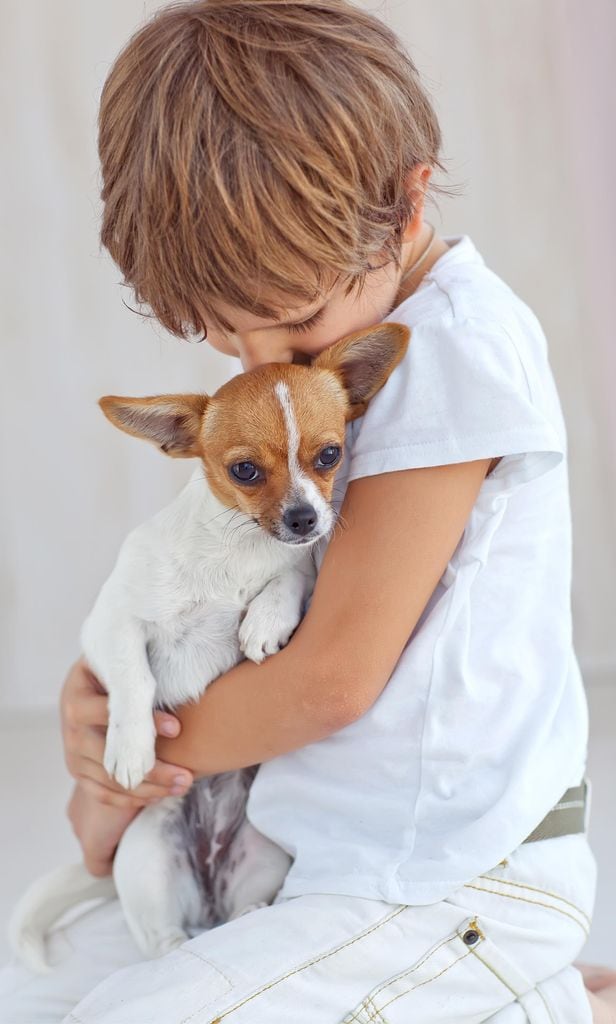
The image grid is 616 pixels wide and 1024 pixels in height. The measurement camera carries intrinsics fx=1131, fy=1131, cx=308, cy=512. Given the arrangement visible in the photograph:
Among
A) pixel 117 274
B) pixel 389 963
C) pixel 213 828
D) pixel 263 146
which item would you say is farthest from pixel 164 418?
pixel 117 274

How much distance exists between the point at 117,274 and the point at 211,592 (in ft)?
4.97

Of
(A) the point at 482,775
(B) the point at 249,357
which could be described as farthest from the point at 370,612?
(B) the point at 249,357

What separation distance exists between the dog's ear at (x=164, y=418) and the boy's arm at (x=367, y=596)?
0.21m

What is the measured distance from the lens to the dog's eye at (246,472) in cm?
123

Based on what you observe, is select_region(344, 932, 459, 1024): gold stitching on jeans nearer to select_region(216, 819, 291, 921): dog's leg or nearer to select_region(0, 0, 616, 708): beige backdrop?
select_region(216, 819, 291, 921): dog's leg

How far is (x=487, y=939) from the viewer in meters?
1.20

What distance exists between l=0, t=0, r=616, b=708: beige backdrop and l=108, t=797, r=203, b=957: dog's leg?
1335 mm

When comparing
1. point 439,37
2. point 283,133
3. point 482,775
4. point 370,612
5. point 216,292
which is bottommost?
point 482,775

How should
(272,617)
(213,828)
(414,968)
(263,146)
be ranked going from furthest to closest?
(213,828) → (272,617) → (414,968) → (263,146)

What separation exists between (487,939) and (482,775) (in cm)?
17

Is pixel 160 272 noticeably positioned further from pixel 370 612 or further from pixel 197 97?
pixel 370 612

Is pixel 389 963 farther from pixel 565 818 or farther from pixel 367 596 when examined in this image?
pixel 367 596

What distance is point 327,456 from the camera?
1223mm

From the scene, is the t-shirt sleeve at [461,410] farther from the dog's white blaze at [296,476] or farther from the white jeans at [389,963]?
the white jeans at [389,963]
